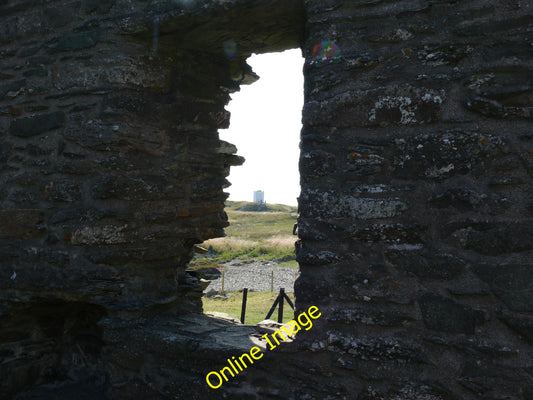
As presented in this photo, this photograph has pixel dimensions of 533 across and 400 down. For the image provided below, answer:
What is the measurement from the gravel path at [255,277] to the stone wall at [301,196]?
7469 mm

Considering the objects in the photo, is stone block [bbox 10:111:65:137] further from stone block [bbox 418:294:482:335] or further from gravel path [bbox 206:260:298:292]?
gravel path [bbox 206:260:298:292]

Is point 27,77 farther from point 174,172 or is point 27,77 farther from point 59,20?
point 174,172

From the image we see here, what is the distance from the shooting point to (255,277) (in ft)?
41.7

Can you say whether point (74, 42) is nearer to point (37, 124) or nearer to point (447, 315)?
point (37, 124)

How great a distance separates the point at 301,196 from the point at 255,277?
35.3ft

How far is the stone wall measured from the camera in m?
1.95

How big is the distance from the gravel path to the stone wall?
294 inches

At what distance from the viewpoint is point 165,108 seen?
2.89 meters

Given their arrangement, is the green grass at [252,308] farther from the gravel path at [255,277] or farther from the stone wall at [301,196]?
the stone wall at [301,196]

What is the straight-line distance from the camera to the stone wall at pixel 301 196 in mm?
1948

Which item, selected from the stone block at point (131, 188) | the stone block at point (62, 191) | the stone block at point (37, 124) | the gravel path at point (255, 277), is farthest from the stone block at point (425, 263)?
the gravel path at point (255, 277)

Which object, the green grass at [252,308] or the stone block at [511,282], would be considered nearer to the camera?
the stone block at [511,282]

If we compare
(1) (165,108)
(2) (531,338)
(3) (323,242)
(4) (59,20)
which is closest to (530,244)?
(2) (531,338)

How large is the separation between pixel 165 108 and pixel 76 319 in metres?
1.82
